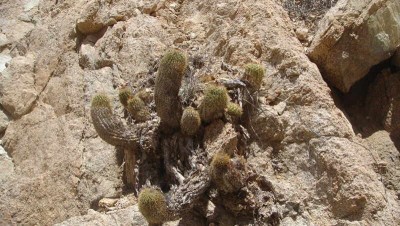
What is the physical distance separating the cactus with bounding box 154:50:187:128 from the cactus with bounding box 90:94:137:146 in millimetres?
545

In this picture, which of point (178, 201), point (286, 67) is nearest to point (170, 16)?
point (286, 67)

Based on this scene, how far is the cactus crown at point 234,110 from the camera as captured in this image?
21.8 ft

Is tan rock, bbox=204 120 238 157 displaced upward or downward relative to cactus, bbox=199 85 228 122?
downward

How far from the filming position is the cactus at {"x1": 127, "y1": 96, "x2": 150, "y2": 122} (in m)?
7.17

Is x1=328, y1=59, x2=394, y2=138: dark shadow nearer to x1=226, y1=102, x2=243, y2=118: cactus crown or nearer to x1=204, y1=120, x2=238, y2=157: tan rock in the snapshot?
x1=226, y1=102, x2=243, y2=118: cactus crown

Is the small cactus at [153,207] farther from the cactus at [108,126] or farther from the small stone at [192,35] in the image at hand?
the small stone at [192,35]

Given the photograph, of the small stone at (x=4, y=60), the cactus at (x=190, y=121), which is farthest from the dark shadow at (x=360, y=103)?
the small stone at (x=4, y=60)

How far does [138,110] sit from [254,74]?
1.62m

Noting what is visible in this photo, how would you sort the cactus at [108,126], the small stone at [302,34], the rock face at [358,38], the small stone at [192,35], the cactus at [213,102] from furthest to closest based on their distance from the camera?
the small stone at [192,35]
the small stone at [302,34]
the rock face at [358,38]
the cactus at [108,126]
the cactus at [213,102]

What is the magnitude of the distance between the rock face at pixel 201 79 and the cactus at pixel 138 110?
0.66 m

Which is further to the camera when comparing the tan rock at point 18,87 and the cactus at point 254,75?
the tan rock at point 18,87

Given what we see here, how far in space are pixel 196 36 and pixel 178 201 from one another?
10.2 ft

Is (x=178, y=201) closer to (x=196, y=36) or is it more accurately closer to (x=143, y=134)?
(x=143, y=134)

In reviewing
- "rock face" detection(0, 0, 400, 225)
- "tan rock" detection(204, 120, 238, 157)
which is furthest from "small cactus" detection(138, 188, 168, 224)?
"tan rock" detection(204, 120, 238, 157)
